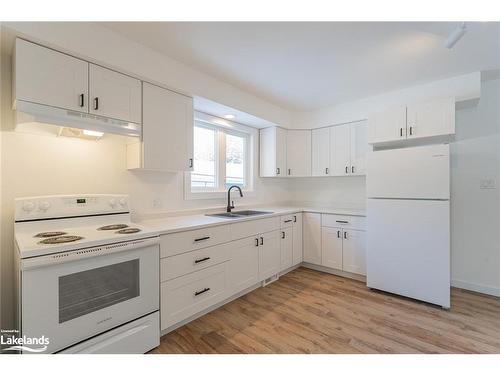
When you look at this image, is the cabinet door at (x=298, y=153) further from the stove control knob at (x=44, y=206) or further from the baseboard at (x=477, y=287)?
the stove control knob at (x=44, y=206)

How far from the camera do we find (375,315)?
7.45 ft

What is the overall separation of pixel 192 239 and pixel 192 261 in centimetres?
20

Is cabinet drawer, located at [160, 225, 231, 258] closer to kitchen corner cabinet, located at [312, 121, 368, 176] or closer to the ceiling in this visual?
the ceiling

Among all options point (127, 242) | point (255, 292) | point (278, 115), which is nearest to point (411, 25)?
point (278, 115)

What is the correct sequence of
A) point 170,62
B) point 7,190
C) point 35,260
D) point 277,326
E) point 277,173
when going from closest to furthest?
point 35,260 < point 7,190 < point 277,326 < point 170,62 < point 277,173

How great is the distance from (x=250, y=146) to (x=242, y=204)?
0.99 meters

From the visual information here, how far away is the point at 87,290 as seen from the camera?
4.75ft

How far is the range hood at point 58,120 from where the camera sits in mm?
1512

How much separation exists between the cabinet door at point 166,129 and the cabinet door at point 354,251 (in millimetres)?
2304

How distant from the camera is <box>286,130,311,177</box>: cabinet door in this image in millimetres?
3910

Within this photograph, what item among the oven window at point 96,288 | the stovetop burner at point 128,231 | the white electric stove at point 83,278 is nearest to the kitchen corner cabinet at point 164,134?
the white electric stove at point 83,278

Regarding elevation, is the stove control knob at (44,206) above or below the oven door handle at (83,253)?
above

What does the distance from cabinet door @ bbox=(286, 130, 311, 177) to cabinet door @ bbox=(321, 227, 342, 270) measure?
1051 millimetres
